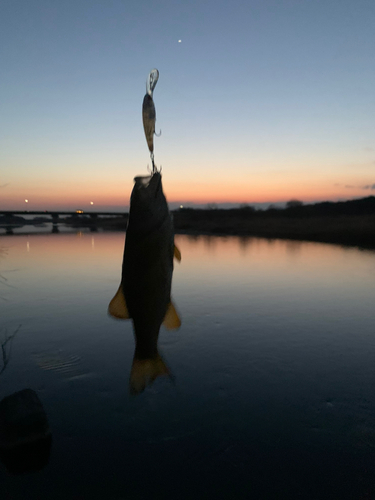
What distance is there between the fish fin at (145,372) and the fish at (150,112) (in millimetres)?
1350

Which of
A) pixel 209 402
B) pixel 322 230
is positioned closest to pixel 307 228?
pixel 322 230

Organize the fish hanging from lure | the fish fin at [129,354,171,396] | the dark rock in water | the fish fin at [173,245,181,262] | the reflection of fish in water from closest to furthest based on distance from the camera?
the fish hanging from lure → the reflection of fish in water → the fish fin at [129,354,171,396] → the fish fin at [173,245,181,262] → the dark rock in water

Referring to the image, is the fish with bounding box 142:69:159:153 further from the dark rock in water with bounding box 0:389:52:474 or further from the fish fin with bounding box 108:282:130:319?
the dark rock in water with bounding box 0:389:52:474

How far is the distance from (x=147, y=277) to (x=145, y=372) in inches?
24.1

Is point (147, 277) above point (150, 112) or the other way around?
the other way around

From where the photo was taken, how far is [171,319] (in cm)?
237

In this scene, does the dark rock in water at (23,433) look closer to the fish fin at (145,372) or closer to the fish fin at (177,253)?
the fish fin at (145,372)

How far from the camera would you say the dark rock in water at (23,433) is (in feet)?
19.0

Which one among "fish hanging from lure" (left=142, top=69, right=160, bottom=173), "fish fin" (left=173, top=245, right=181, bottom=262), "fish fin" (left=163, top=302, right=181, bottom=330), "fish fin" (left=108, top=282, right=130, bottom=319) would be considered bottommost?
"fish fin" (left=163, top=302, right=181, bottom=330)

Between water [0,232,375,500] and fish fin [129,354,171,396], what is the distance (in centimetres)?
390

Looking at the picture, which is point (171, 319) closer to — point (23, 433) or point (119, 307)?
point (119, 307)

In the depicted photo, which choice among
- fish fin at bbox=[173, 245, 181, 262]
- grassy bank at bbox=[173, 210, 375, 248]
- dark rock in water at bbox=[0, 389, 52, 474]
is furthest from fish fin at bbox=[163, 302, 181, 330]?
grassy bank at bbox=[173, 210, 375, 248]

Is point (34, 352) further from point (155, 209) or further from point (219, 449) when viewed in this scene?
point (155, 209)

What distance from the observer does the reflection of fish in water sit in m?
1.93
